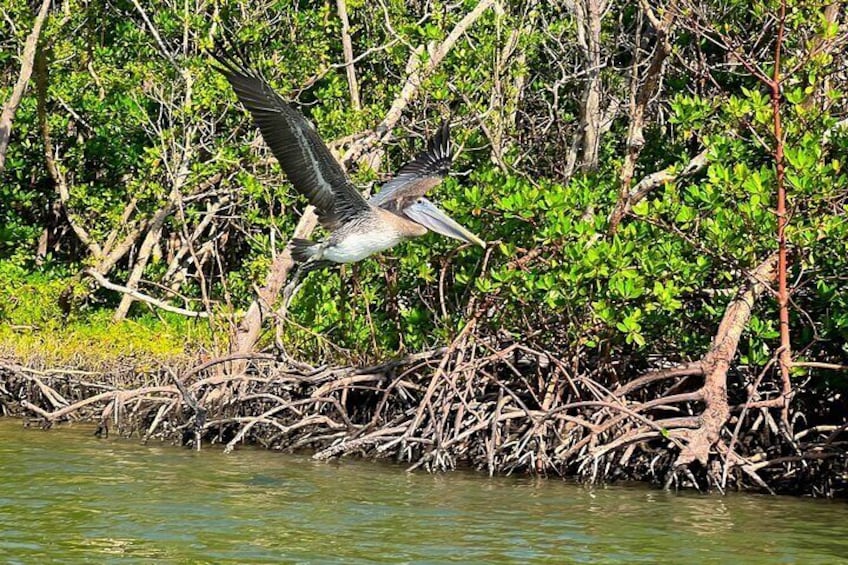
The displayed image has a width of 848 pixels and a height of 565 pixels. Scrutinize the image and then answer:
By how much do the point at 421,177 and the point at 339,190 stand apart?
44.7 inches

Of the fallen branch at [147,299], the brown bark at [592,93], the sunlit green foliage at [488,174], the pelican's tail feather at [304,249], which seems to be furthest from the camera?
the fallen branch at [147,299]

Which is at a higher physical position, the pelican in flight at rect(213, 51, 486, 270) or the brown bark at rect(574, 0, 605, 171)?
the brown bark at rect(574, 0, 605, 171)

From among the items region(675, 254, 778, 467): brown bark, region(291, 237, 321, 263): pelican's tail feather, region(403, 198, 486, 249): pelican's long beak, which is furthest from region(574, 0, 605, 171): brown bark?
region(291, 237, 321, 263): pelican's tail feather

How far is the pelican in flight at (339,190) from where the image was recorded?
944cm

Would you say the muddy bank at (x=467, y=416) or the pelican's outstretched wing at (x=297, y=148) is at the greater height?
the pelican's outstretched wing at (x=297, y=148)

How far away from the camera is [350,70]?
14.2m

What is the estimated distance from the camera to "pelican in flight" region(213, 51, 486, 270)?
9.44 m

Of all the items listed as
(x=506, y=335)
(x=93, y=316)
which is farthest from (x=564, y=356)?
(x=93, y=316)

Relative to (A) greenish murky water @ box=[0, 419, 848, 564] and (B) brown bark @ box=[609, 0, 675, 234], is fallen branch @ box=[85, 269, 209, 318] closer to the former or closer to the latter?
(A) greenish murky water @ box=[0, 419, 848, 564]

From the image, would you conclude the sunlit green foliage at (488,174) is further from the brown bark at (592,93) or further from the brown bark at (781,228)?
the brown bark at (592,93)

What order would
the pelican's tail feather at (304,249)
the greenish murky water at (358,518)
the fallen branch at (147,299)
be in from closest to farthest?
the greenish murky water at (358,518) < the pelican's tail feather at (304,249) < the fallen branch at (147,299)

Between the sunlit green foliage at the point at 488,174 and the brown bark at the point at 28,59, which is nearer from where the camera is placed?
the sunlit green foliage at the point at 488,174

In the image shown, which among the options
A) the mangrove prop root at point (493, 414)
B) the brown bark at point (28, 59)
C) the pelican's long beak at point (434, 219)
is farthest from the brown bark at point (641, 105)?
the brown bark at point (28, 59)

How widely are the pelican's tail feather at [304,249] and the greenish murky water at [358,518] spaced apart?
1605 mm
